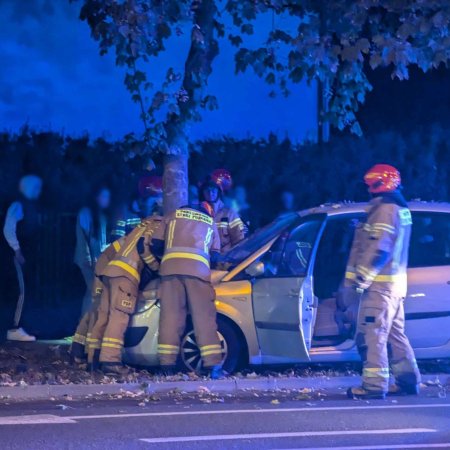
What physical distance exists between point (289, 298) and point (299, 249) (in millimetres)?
636

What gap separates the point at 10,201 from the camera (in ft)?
44.6

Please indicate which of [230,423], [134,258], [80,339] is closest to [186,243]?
[134,258]

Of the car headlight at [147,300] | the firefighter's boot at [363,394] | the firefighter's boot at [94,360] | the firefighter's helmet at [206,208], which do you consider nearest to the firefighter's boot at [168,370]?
the car headlight at [147,300]

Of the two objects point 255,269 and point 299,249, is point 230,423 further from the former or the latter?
point 299,249

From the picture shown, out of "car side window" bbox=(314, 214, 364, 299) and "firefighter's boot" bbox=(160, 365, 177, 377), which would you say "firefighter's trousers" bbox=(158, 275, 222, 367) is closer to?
"firefighter's boot" bbox=(160, 365, 177, 377)

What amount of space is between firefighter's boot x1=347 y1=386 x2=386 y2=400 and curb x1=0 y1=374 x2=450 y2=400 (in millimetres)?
652

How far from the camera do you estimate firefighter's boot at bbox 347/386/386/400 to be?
8.09m

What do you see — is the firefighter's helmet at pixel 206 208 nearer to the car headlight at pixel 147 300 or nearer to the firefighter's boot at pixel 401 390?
the car headlight at pixel 147 300

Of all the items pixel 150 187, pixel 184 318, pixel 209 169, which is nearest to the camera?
pixel 184 318

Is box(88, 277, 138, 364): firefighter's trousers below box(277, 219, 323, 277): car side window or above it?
below

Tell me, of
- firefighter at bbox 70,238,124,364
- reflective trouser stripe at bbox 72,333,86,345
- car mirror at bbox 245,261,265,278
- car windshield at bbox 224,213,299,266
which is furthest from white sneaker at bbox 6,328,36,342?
car mirror at bbox 245,261,265,278

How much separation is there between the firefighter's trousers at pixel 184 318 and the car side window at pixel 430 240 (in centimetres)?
197

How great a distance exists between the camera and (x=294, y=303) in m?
8.75

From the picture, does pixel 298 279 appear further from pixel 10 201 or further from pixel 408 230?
pixel 10 201
